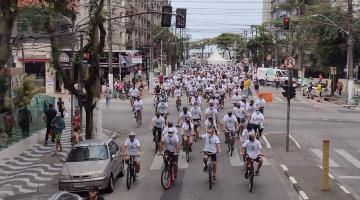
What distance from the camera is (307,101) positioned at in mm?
50844

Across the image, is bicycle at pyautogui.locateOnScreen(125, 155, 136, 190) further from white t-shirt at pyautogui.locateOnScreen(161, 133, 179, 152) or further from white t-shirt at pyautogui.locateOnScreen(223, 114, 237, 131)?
white t-shirt at pyautogui.locateOnScreen(223, 114, 237, 131)

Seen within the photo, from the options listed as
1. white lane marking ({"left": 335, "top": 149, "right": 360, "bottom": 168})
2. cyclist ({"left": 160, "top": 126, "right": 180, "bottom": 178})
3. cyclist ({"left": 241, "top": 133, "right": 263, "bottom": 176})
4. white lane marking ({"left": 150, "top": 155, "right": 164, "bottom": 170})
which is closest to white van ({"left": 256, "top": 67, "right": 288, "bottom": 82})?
white lane marking ({"left": 335, "top": 149, "right": 360, "bottom": 168})

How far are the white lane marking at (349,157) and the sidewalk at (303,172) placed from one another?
1.28 m

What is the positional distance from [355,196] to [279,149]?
7.61 m

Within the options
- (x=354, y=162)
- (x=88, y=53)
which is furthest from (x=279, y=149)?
(x=88, y=53)

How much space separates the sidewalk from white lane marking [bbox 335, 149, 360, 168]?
4.20 feet

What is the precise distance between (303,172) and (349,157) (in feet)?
14.2

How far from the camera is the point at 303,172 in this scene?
19109mm

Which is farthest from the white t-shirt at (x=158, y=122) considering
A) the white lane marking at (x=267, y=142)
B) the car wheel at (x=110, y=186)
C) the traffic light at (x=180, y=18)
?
the car wheel at (x=110, y=186)

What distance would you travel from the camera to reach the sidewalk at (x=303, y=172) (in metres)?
16.1

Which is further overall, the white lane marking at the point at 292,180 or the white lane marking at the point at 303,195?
the white lane marking at the point at 292,180

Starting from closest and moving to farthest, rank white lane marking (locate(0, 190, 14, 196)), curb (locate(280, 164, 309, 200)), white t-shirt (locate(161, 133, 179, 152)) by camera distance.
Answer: curb (locate(280, 164, 309, 200)), white lane marking (locate(0, 190, 14, 196)), white t-shirt (locate(161, 133, 179, 152))

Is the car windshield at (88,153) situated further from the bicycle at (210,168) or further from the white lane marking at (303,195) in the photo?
the white lane marking at (303,195)

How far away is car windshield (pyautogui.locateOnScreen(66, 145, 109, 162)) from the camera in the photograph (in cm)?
1705
